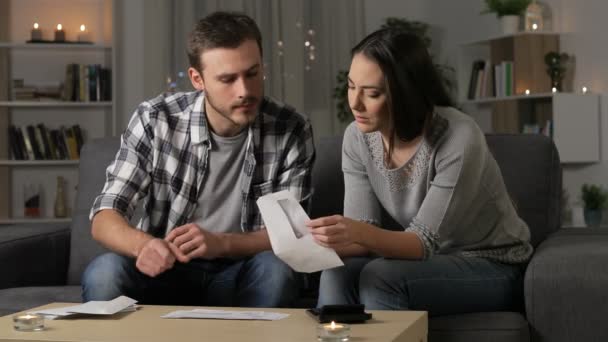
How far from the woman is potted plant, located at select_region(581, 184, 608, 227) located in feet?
9.69

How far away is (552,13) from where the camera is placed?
578cm

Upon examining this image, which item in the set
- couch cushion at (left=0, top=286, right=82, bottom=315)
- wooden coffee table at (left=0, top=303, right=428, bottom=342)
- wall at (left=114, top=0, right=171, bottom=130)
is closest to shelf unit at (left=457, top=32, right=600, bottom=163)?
wall at (left=114, top=0, right=171, bottom=130)

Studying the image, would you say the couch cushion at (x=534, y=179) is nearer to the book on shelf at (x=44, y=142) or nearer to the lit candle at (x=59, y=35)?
the book on shelf at (x=44, y=142)

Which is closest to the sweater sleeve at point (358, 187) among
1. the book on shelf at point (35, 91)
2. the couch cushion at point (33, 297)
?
the couch cushion at point (33, 297)

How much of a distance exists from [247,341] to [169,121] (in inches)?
43.3

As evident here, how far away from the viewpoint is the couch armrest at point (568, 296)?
6.94ft

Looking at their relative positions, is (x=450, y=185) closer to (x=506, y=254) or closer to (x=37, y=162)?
(x=506, y=254)

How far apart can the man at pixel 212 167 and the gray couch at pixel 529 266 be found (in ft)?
0.80

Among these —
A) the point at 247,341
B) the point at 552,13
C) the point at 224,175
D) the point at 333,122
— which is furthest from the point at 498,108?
the point at 247,341

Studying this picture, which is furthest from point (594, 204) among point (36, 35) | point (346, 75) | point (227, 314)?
point (227, 314)

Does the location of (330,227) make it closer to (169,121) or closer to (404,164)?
(404,164)

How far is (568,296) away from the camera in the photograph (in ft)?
6.97

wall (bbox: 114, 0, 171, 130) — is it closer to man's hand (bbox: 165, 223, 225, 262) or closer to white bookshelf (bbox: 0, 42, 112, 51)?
white bookshelf (bbox: 0, 42, 112, 51)

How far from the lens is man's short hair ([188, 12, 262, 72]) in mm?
2482
